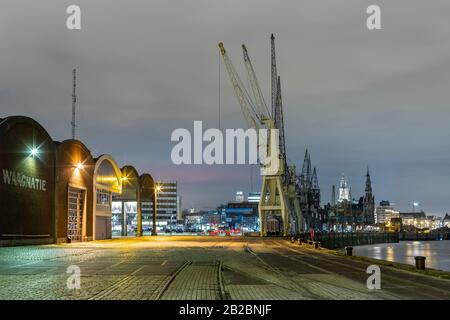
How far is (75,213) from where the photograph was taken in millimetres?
70188

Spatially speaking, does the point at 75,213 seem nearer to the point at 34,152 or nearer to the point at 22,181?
the point at 34,152

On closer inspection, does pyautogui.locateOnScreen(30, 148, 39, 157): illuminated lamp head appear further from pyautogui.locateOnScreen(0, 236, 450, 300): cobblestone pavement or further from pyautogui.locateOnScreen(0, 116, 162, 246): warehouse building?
pyautogui.locateOnScreen(0, 236, 450, 300): cobblestone pavement

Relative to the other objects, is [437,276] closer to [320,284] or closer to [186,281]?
[320,284]

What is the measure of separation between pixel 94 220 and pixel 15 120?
25.9m

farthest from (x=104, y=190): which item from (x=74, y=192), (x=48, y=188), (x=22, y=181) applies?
(x=22, y=181)

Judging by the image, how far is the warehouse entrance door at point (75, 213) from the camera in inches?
2653

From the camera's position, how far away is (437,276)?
28422 mm

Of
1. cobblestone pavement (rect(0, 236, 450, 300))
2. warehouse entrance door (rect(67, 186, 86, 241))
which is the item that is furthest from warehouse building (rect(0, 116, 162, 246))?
cobblestone pavement (rect(0, 236, 450, 300))

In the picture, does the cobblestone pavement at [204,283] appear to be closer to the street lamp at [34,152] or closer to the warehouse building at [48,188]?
the warehouse building at [48,188]

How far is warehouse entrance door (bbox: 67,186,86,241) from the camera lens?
67.4 meters

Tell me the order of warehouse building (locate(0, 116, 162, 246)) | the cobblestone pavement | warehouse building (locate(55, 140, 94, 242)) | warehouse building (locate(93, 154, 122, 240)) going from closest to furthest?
the cobblestone pavement < warehouse building (locate(0, 116, 162, 246)) < warehouse building (locate(55, 140, 94, 242)) < warehouse building (locate(93, 154, 122, 240))
